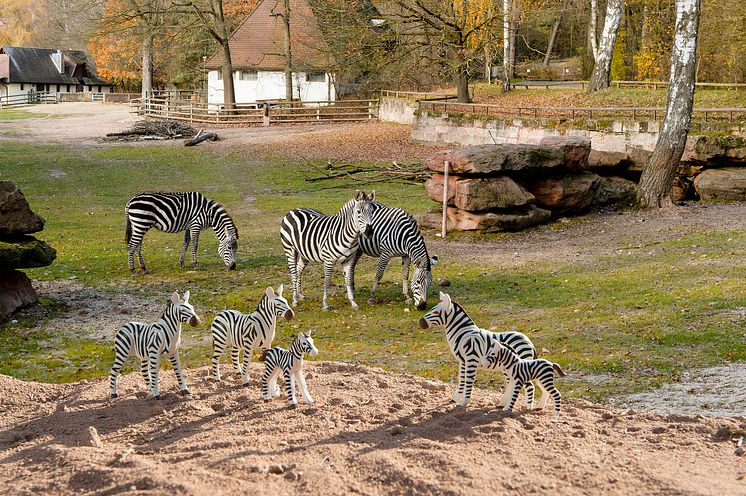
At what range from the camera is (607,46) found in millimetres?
45531

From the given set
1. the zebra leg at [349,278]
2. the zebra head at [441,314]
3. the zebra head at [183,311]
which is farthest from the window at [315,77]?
the zebra head at [441,314]

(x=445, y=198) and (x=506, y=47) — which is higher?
(x=506, y=47)

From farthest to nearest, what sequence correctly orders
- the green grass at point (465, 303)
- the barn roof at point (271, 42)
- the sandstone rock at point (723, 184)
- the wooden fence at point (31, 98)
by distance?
the wooden fence at point (31, 98)
the barn roof at point (271, 42)
the sandstone rock at point (723, 184)
the green grass at point (465, 303)

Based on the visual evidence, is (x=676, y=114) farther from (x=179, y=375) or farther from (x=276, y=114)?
(x=276, y=114)

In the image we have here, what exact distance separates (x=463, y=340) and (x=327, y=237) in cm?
761

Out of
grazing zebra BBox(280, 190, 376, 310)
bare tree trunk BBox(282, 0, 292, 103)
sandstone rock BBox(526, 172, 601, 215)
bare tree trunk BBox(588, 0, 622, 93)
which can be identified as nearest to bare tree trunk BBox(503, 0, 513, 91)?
bare tree trunk BBox(588, 0, 622, 93)

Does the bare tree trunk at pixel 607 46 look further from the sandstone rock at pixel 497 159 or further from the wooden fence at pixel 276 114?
the sandstone rock at pixel 497 159

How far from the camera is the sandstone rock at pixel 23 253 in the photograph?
15102mm

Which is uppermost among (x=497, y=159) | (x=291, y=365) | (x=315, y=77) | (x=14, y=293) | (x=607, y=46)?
(x=607, y=46)

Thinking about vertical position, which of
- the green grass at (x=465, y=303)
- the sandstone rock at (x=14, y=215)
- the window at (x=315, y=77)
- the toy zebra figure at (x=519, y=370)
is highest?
the window at (x=315, y=77)

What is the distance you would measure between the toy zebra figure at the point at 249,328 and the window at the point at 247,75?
6302 cm

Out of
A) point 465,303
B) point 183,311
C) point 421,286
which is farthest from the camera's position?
point 465,303

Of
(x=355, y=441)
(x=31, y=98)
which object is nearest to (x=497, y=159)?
(x=355, y=441)

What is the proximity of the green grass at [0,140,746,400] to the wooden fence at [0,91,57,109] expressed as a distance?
73096mm
